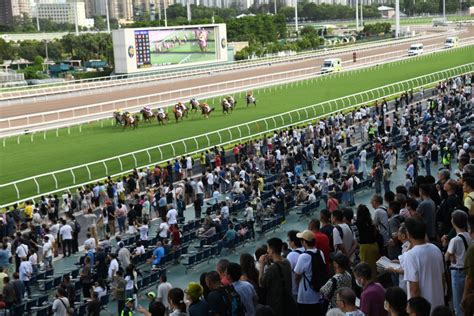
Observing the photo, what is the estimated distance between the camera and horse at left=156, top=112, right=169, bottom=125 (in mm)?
35594

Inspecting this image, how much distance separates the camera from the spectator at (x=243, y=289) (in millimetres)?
6906

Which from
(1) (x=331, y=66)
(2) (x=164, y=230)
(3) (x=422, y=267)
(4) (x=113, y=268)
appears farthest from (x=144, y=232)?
(1) (x=331, y=66)

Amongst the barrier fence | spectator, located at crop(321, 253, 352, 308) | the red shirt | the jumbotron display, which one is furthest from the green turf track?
spectator, located at crop(321, 253, 352, 308)

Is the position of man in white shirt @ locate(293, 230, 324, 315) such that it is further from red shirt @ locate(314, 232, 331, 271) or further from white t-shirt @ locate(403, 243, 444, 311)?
white t-shirt @ locate(403, 243, 444, 311)

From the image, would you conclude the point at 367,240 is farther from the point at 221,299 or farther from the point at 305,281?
the point at 221,299

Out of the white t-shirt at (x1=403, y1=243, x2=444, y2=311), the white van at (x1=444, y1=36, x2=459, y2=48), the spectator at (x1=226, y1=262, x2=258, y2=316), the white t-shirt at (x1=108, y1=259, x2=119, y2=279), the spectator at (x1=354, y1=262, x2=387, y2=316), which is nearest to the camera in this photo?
the spectator at (x1=354, y1=262, x2=387, y2=316)

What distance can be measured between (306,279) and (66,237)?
9881 millimetres

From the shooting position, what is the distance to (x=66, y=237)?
16.5 metres

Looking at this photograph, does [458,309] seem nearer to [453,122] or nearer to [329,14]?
[453,122]

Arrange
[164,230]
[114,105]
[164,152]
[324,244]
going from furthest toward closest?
1. [114,105]
2. [164,152]
3. [164,230]
4. [324,244]

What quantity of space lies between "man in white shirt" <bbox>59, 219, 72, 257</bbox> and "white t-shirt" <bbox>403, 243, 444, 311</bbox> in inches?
418

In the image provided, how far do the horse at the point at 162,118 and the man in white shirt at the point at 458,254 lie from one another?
94.0 ft

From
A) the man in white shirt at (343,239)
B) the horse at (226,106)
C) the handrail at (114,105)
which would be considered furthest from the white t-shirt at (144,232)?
the horse at (226,106)

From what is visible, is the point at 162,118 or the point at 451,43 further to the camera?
the point at 451,43
